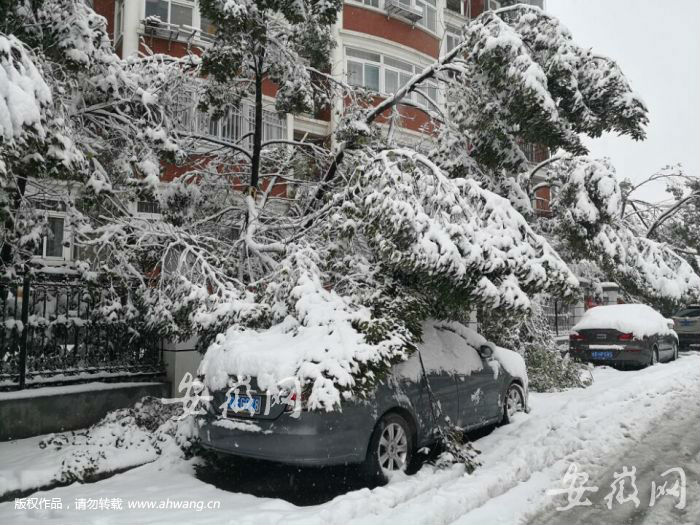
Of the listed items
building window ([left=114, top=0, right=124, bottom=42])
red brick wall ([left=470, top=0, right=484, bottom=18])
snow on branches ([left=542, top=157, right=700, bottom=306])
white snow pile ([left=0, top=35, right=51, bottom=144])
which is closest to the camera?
white snow pile ([left=0, top=35, right=51, bottom=144])

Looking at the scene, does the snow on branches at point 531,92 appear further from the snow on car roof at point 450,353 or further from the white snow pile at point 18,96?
the white snow pile at point 18,96

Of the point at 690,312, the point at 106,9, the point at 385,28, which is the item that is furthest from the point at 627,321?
the point at 106,9

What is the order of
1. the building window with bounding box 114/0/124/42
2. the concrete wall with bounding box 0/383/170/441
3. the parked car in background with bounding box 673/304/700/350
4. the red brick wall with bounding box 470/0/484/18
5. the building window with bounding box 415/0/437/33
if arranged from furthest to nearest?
1. the red brick wall with bounding box 470/0/484/18
2. the parked car in background with bounding box 673/304/700/350
3. the building window with bounding box 415/0/437/33
4. the building window with bounding box 114/0/124/42
5. the concrete wall with bounding box 0/383/170/441

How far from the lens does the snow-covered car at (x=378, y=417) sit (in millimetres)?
4637

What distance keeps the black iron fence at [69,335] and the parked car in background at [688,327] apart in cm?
1876

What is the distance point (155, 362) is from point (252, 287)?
92.5 inches

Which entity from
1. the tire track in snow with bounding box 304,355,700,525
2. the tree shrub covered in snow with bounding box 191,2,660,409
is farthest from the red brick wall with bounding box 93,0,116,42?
the tire track in snow with bounding box 304,355,700,525

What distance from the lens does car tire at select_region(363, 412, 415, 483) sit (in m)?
Answer: 4.95

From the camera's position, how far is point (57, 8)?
6688mm

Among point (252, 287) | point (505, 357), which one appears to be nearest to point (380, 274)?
point (252, 287)

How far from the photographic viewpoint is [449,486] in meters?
5.00

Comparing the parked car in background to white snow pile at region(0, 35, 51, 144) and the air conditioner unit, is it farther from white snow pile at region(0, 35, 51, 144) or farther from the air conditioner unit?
white snow pile at region(0, 35, 51, 144)

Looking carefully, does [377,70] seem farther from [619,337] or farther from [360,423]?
[360,423]

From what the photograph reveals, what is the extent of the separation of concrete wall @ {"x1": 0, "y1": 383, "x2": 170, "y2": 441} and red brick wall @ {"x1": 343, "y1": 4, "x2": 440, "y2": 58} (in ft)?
43.3
